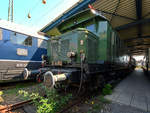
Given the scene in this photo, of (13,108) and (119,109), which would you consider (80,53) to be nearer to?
(119,109)

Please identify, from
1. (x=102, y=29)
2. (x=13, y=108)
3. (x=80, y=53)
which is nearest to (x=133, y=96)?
(x=80, y=53)

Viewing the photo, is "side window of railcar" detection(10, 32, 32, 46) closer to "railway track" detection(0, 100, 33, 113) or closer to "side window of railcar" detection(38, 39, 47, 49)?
"side window of railcar" detection(38, 39, 47, 49)

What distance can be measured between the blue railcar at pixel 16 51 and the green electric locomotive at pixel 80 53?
2.10 meters

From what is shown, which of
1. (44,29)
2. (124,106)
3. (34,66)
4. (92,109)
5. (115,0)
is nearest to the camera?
(92,109)

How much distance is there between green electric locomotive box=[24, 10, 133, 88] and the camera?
2.96 m

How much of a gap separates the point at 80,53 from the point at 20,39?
13.7 feet

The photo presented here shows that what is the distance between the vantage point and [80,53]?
3203 millimetres

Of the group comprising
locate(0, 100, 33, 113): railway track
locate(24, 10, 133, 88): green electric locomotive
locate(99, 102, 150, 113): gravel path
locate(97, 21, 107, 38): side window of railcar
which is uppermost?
locate(97, 21, 107, 38): side window of railcar

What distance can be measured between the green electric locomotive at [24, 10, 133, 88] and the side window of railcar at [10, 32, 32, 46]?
2265 mm

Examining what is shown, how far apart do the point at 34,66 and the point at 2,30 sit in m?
2.66

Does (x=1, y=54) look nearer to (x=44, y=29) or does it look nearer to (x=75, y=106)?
(x=75, y=106)

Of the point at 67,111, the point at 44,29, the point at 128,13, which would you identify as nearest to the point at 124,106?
the point at 67,111

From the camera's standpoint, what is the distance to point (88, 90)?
379 centimetres

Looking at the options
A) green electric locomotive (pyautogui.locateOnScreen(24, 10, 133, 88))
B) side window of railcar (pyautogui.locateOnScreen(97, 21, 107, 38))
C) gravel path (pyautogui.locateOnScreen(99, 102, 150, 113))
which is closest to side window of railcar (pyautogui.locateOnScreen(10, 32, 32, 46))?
green electric locomotive (pyautogui.locateOnScreen(24, 10, 133, 88))
